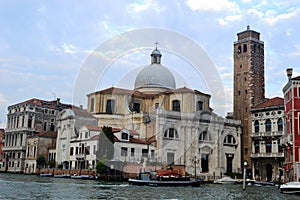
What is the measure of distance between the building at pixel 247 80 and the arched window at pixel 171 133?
32.1 feet

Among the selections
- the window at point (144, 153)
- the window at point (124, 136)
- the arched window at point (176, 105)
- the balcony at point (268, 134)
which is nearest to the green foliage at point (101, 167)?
the window at point (124, 136)

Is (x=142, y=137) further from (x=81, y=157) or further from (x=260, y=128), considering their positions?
(x=260, y=128)

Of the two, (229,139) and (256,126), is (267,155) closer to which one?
(256,126)

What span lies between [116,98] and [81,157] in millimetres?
9521

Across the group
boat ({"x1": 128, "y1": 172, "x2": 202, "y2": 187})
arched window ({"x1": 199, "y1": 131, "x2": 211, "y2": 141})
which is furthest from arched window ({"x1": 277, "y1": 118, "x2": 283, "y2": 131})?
boat ({"x1": 128, "y1": 172, "x2": 202, "y2": 187})

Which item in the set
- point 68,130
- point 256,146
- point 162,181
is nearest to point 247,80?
point 256,146

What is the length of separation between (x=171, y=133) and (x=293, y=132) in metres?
17.5

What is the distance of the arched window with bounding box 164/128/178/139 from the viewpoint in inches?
1928

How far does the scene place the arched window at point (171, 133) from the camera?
49.0m

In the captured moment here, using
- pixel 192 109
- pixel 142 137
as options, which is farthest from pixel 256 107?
pixel 142 137

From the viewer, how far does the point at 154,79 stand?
56.4 metres

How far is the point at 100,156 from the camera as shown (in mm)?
43188

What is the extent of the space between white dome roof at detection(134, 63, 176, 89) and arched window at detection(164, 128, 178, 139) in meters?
8.47

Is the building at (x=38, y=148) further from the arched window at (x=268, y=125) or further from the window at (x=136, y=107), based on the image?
the arched window at (x=268, y=125)
